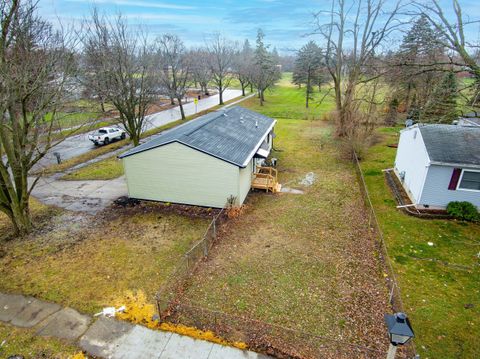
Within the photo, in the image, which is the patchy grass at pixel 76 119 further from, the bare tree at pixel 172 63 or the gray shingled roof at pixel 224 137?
the bare tree at pixel 172 63

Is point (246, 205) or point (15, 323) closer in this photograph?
point (15, 323)

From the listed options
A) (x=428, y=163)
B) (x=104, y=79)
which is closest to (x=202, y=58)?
(x=104, y=79)

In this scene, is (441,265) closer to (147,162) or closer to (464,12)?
(464,12)

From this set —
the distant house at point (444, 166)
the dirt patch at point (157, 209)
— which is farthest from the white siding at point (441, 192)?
the dirt patch at point (157, 209)

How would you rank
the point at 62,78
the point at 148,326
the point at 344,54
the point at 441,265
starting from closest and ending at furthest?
the point at 148,326
the point at 441,265
the point at 62,78
the point at 344,54

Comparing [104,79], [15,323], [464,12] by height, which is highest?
[464,12]

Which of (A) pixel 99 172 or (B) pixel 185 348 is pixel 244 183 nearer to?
(B) pixel 185 348
